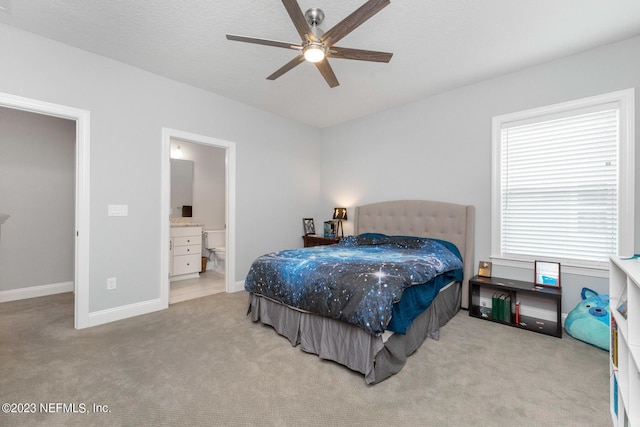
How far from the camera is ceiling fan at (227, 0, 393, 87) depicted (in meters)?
1.75

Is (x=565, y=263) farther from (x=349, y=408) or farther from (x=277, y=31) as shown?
(x=277, y=31)

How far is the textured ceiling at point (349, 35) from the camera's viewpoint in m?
2.23

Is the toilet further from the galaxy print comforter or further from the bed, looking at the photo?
the galaxy print comforter

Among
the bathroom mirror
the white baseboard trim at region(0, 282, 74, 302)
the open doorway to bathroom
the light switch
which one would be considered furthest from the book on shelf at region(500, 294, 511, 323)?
the white baseboard trim at region(0, 282, 74, 302)

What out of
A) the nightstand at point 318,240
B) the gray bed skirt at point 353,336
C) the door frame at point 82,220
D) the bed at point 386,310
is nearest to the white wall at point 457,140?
the bed at point 386,310

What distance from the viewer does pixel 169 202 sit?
136 inches

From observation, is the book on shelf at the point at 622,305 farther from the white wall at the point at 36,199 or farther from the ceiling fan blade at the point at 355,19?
the white wall at the point at 36,199

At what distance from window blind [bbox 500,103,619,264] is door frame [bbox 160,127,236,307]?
3.47 meters

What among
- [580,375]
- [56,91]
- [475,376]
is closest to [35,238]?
[56,91]

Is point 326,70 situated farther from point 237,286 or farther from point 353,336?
point 237,286

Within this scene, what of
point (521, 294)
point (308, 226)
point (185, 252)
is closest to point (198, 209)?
point (185, 252)

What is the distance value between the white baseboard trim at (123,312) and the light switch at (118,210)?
1.01m

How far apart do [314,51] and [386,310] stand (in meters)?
1.91

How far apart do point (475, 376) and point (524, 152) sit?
2495mm
